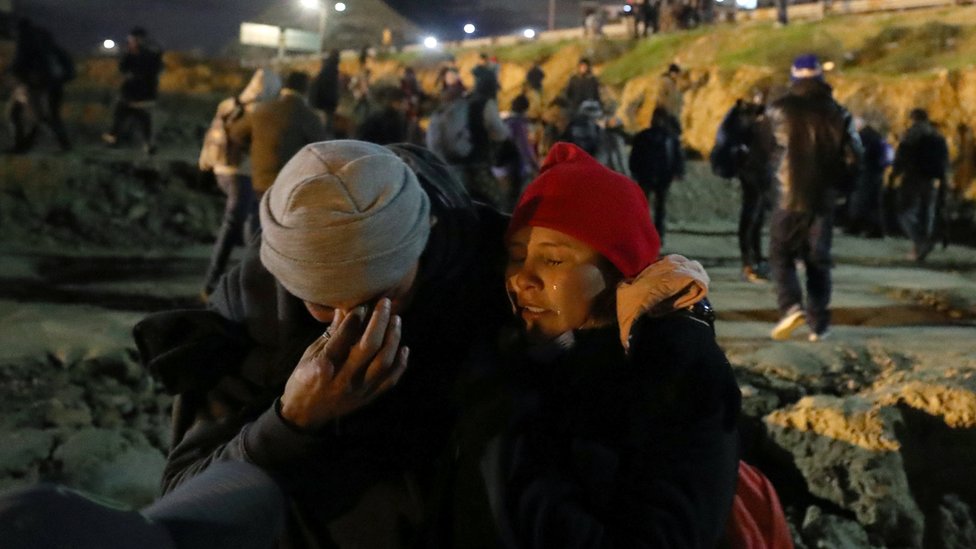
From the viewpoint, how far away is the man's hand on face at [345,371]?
123 cm

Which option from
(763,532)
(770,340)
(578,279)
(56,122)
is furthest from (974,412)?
(56,122)

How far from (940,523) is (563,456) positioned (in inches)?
105

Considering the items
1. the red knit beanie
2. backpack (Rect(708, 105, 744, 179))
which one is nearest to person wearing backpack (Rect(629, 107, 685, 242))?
backpack (Rect(708, 105, 744, 179))

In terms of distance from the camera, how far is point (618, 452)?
134cm

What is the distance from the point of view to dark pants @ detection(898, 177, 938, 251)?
10.0 m

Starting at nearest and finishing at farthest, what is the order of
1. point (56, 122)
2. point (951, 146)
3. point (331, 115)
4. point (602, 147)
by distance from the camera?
1. point (602, 147)
2. point (56, 122)
3. point (331, 115)
4. point (951, 146)

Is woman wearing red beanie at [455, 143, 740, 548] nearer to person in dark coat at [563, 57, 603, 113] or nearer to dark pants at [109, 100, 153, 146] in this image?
dark pants at [109, 100, 153, 146]

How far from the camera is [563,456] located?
1343mm

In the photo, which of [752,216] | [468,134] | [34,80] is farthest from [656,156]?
[34,80]

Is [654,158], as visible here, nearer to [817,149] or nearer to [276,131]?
[817,149]

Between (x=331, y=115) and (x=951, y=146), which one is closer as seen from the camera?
(x=331, y=115)

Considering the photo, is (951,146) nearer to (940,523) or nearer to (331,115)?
(331,115)

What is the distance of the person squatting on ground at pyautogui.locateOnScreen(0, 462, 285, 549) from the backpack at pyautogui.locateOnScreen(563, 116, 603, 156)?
23.9ft

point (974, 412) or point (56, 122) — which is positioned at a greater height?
point (56, 122)
